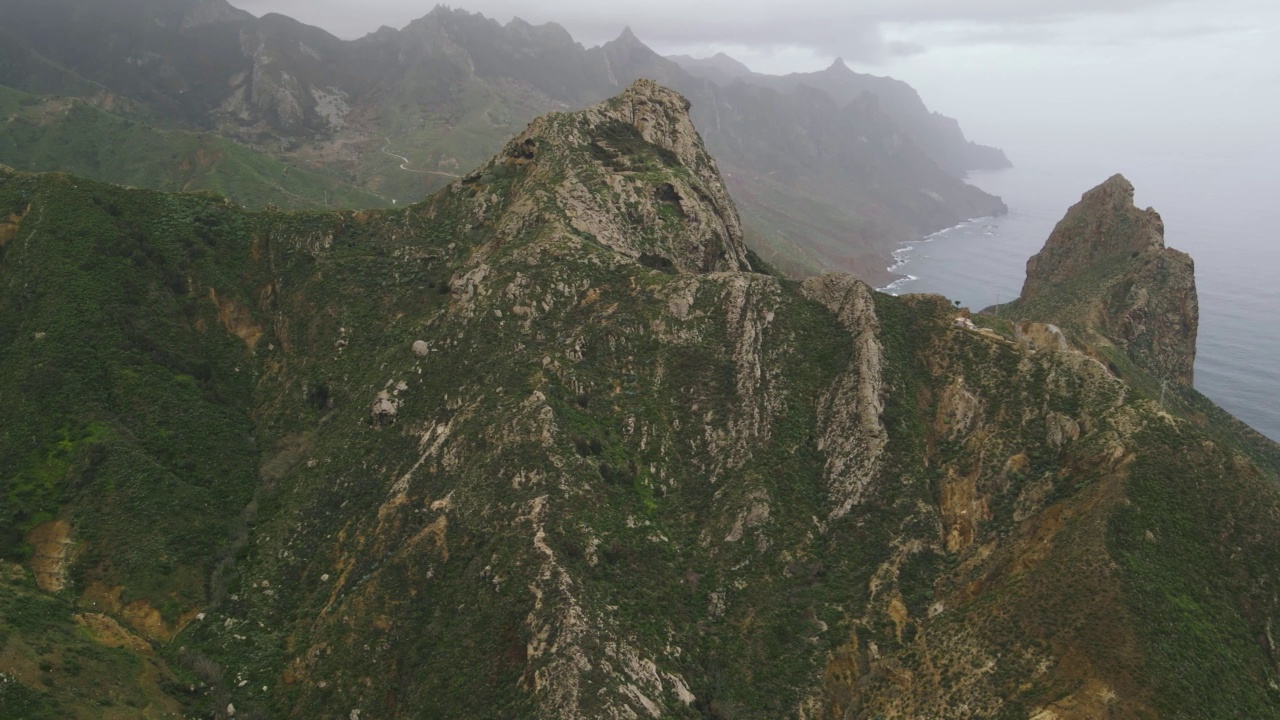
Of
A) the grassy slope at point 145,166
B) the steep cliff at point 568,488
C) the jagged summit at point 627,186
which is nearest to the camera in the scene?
the steep cliff at point 568,488

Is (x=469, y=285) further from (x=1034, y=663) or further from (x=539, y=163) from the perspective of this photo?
(x=1034, y=663)

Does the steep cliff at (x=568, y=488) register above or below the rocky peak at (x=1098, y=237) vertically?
below

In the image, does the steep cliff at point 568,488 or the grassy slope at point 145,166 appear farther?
the grassy slope at point 145,166

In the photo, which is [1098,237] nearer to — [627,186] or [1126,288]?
[1126,288]

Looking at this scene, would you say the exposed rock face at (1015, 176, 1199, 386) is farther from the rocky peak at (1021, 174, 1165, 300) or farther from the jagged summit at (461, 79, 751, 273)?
the jagged summit at (461, 79, 751, 273)

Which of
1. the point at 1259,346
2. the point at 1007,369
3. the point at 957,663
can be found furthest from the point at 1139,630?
the point at 1259,346

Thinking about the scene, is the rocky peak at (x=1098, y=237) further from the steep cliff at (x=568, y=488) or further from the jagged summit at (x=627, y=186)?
the jagged summit at (x=627, y=186)

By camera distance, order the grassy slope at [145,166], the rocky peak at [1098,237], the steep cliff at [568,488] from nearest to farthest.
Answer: the steep cliff at [568,488], the rocky peak at [1098,237], the grassy slope at [145,166]

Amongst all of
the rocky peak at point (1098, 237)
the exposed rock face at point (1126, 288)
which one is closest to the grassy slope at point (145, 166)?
the rocky peak at point (1098, 237)
